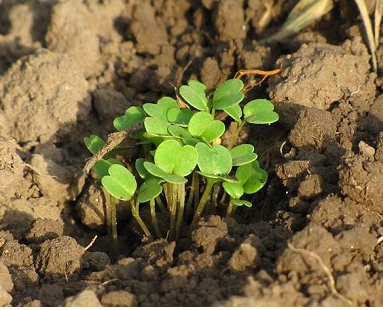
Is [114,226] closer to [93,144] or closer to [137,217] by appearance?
[137,217]

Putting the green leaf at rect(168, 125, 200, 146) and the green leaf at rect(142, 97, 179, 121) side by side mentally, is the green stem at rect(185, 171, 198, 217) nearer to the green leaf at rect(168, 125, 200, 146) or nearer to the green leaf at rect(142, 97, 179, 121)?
the green leaf at rect(168, 125, 200, 146)

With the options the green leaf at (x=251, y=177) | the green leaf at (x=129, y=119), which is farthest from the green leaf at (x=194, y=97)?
the green leaf at (x=251, y=177)

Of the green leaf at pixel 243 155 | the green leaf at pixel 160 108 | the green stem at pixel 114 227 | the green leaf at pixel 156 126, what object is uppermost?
the green leaf at pixel 160 108

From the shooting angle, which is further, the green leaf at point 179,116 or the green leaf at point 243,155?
the green leaf at point 179,116

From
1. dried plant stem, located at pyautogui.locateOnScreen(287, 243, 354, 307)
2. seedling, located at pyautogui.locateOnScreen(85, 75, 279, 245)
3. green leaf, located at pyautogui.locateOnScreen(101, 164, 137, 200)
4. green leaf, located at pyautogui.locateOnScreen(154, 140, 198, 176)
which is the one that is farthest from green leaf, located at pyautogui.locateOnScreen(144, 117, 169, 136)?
dried plant stem, located at pyautogui.locateOnScreen(287, 243, 354, 307)

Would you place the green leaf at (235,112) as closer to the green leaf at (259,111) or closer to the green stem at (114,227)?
the green leaf at (259,111)

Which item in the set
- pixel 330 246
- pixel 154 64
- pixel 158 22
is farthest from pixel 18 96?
pixel 330 246
